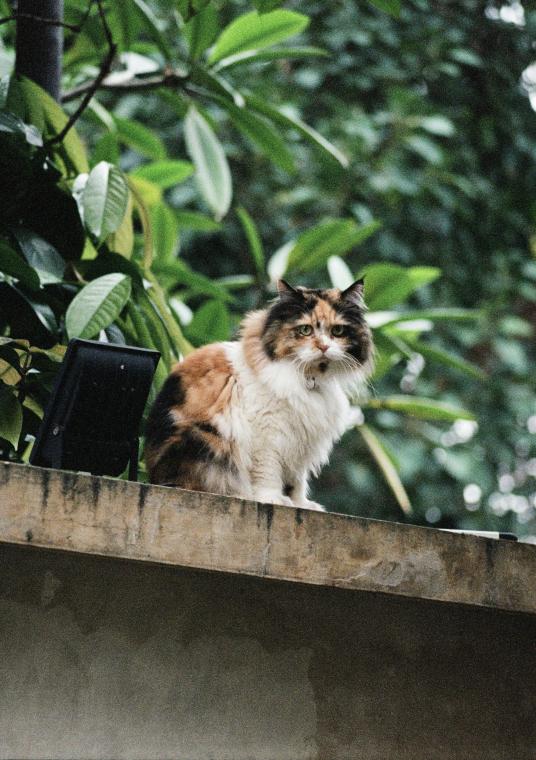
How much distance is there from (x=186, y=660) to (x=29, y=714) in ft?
0.76

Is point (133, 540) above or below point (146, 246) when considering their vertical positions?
below

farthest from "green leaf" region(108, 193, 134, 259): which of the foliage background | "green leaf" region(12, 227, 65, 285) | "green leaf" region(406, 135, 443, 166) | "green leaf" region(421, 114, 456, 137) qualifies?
"green leaf" region(406, 135, 443, 166)

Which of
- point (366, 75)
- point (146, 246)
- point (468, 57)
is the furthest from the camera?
point (366, 75)

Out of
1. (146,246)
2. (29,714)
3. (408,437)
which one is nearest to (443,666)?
(29,714)

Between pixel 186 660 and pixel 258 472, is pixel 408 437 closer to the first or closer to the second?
pixel 258 472

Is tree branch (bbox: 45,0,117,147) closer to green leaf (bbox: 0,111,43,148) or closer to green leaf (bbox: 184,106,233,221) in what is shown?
green leaf (bbox: 0,111,43,148)

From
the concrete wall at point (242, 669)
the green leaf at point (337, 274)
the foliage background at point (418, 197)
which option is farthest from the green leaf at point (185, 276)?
the foliage background at point (418, 197)

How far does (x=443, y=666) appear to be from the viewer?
5.58 ft

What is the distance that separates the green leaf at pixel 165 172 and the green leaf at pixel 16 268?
4.18ft

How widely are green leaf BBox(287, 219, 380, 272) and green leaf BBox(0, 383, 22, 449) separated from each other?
67.7 inches

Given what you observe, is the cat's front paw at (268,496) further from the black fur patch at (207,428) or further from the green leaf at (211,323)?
the green leaf at (211,323)

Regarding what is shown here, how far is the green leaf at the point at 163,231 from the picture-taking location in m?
3.19

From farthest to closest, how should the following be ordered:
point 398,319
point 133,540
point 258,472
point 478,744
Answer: point 398,319 < point 258,472 < point 478,744 < point 133,540

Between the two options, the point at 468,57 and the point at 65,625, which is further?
the point at 468,57
